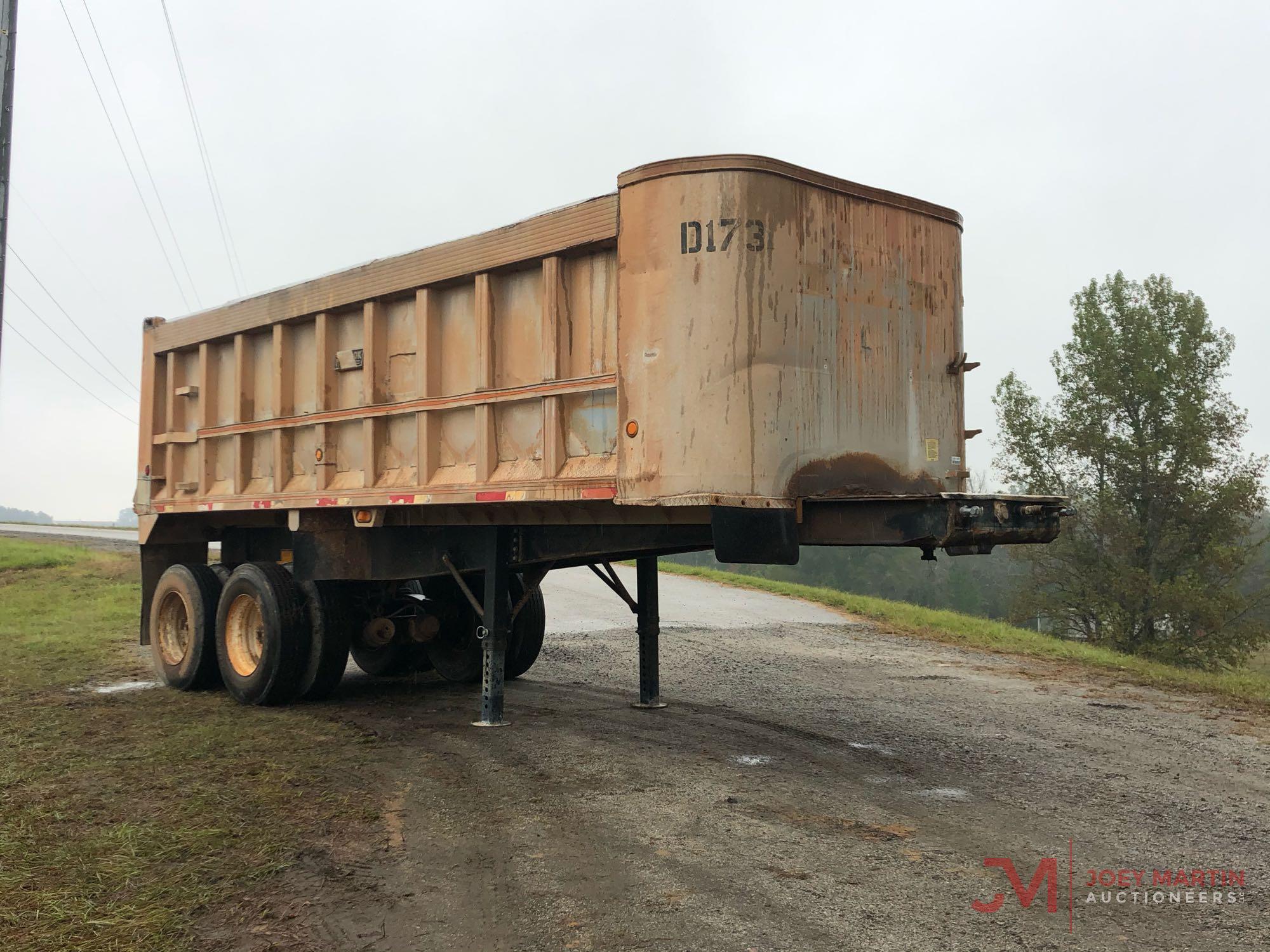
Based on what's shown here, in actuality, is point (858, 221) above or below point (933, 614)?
above

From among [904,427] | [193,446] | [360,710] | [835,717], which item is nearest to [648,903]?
[904,427]

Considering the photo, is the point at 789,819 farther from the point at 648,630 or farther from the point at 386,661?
the point at 386,661

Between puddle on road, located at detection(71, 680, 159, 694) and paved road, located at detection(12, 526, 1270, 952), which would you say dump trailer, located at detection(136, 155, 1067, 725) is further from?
paved road, located at detection(12, 526, 1270, 952)

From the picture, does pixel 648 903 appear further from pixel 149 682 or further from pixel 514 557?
pixel 149 682

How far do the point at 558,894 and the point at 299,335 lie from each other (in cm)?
612

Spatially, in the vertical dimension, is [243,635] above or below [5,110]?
below

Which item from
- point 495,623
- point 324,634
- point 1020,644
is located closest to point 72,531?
point 324,634

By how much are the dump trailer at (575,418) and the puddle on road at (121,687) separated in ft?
1.21

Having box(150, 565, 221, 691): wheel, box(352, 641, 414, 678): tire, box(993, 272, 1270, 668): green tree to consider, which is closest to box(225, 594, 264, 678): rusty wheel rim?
box(150, 565, 221, 691): wheel

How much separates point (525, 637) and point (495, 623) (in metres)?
2.59

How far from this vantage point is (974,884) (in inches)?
179

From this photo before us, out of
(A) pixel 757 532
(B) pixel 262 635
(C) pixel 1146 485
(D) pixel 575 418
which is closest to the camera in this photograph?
(A) pixel 757 532

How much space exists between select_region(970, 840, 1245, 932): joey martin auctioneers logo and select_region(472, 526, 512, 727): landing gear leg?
13.6ft

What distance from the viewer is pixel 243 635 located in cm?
965
